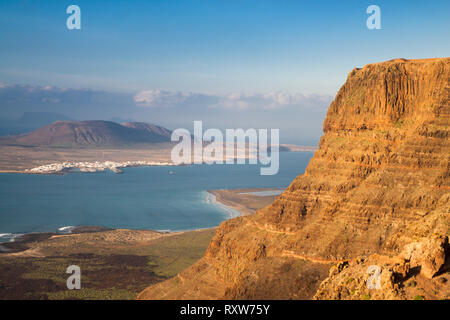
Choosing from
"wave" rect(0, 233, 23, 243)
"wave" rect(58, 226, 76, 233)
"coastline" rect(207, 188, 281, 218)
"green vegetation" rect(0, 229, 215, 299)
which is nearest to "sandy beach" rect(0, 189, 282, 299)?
"green vegetation" rect(0, 229, 215, 299)

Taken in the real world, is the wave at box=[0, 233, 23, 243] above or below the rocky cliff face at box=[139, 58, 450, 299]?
below

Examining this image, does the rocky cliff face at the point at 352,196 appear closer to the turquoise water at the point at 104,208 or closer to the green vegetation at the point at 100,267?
the green vegetation at the point at 100,267

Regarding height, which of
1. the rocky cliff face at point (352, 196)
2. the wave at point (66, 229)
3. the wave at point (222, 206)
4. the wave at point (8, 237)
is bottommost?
the wave at point (222, 206)

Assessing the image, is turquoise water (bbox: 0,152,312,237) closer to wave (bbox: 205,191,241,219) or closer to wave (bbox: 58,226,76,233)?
wave (bbox: 205,191,241,219)

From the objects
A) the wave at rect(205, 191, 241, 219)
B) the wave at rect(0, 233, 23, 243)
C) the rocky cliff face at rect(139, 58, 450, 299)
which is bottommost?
the wave at rect(205, 191, 241, 219)

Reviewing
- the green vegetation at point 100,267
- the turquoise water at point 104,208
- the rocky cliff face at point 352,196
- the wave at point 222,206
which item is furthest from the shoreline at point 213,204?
the rocky cliff face at point 352,196

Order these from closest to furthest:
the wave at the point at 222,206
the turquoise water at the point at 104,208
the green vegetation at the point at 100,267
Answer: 1. the green vegetation at the point at 100,267
2. the turquoise water at the point at 104,208
3. the wave at the point at 222,206

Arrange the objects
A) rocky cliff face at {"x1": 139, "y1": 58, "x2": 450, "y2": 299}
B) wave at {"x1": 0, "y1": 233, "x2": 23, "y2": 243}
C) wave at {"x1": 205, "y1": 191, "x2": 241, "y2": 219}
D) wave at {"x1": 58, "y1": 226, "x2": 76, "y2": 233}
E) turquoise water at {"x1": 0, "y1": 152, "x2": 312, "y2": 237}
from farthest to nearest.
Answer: wave at {"x1": 205, "y1": 191, "x2": 241, "y2": 219} < turquoise water at {"x1": 0, "y1": 152, "x2": 312, "y2": 237} < wave at {"x1": 58, "y1": 226, "x2": 76, "y2": 233} < wave at {"x1": 0, "y1": 233, "x2": 23, "y2": 243} < rocky cliff face at {"x1": 139, "y1": 58, "x2": 450, "y2": 299}

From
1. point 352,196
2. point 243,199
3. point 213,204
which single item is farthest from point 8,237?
point 352,196

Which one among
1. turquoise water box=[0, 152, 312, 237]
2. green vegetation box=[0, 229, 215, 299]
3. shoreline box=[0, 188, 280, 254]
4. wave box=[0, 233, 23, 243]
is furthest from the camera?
turquoise water box=[0, 152, 312, 237]
